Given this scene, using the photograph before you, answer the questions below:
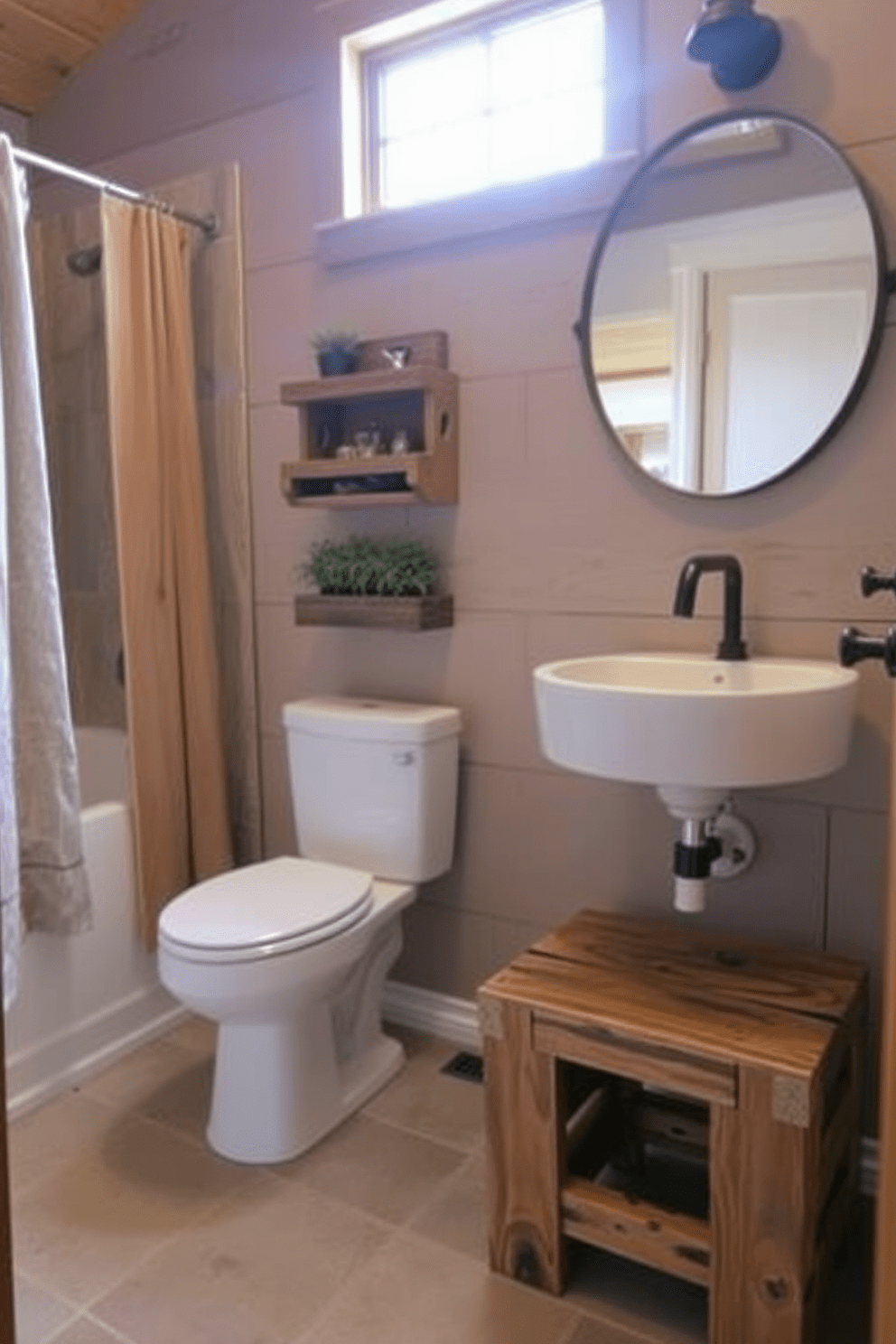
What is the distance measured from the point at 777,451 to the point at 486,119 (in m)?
1.04

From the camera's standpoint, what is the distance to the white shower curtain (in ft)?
5.74

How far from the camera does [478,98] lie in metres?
2.11

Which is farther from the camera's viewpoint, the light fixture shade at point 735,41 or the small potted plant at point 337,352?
the small potted plant at point 337,352

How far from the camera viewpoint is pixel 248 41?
7.41 ft

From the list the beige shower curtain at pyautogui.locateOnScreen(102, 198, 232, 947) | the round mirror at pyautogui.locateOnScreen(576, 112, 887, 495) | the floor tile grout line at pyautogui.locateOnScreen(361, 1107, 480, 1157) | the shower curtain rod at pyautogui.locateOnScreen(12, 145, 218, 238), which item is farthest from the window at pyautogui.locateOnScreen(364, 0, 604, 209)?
the floor tile grout line at pyautogui.locateOnScreen(361, 1107, 480, 1157)

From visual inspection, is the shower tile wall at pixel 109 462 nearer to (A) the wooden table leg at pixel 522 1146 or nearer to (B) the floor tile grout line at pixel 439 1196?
(B) the floor tile grout line at pixel 439 1196

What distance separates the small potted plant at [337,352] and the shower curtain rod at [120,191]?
51 cm

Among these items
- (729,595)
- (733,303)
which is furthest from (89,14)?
(729,595)

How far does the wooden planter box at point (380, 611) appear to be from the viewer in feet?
6.69

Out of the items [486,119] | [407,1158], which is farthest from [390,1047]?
[486,119]

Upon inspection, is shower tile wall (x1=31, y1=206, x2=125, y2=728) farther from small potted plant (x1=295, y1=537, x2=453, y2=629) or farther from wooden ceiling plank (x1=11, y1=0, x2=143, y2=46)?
small potted plant (x1=295, y1=537, x2=453, y2=629)

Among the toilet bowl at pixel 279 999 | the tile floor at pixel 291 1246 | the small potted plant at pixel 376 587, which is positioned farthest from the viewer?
the small potted plant at pixel 376 587

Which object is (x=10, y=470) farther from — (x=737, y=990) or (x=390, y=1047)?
(x=737, y=990)

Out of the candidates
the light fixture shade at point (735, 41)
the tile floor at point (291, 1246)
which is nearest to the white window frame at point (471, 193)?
the light fixture shade at point (735, 41)
